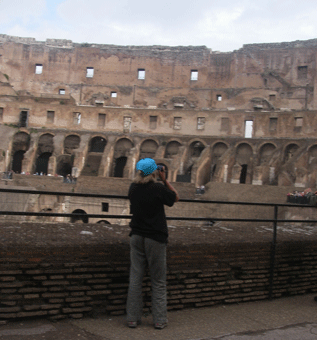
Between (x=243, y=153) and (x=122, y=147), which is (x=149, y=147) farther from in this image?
(x=243, y=153)

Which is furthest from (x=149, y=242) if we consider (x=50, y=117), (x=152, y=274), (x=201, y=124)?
(x=50, y=117)

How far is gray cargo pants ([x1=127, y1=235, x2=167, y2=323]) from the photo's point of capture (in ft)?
13.3

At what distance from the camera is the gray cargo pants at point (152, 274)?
4.06 meters

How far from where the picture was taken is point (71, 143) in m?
35.3

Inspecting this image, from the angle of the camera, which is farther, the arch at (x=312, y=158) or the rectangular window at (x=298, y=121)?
the rectangular window at (x=298, y=121)

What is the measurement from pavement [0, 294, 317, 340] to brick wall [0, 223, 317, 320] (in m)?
0.12

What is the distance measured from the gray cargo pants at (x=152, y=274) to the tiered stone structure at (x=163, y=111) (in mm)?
24950

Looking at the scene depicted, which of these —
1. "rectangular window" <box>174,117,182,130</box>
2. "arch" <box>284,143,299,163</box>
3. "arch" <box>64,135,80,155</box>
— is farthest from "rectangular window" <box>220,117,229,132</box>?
"arch" <box>64,135,80,155</box>

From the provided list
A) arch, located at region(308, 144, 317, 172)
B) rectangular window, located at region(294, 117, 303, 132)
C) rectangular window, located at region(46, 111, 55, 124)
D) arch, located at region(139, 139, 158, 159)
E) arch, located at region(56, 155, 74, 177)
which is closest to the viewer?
arch, located at region(308, 144, 317, 172)

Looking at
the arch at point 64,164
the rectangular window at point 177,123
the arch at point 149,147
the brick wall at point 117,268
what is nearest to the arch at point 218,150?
the rectangular window at point 177,123

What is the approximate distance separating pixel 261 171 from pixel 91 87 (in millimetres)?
22425

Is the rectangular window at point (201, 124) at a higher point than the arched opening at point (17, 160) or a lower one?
higher

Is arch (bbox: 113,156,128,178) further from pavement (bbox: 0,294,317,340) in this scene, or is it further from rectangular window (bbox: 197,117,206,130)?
pavement (bbox: 0,294,317,340)

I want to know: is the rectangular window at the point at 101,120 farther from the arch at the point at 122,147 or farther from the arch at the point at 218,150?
the arch at the point at 218,150
